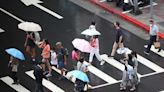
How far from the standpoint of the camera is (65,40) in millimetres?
27141

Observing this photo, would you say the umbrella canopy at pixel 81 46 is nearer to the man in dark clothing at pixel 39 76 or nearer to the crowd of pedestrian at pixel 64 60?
the crowd of pedestrian at pixel 64 60

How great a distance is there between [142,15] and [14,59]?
34.7ft

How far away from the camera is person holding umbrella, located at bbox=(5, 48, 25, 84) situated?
2162 cm

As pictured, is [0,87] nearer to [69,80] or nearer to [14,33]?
[69,80]

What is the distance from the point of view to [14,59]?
22.0 metres

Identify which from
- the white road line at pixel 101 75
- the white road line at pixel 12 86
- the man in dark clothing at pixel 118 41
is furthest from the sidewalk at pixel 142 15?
the white road line at pixel 12 86

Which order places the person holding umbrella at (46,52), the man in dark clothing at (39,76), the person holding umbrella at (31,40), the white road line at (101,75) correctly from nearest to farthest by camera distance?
1. the man in dark clothing at (39,76)
2. the person holding umbrella at (46,52)
3. the white road line at (101,75)
4. the person holding umbrella at (31,40)

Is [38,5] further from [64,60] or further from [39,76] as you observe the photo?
[39,76]

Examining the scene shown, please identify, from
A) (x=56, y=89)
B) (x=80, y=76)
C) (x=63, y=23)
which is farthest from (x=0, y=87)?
(x=63, y=23)

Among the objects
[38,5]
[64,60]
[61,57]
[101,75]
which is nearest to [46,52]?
[61,57]

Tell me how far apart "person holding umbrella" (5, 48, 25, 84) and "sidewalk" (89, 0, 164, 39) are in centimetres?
882

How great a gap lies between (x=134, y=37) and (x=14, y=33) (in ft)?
19.9

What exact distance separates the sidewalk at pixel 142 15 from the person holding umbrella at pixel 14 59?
8819mm

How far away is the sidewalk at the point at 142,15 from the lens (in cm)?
2912
